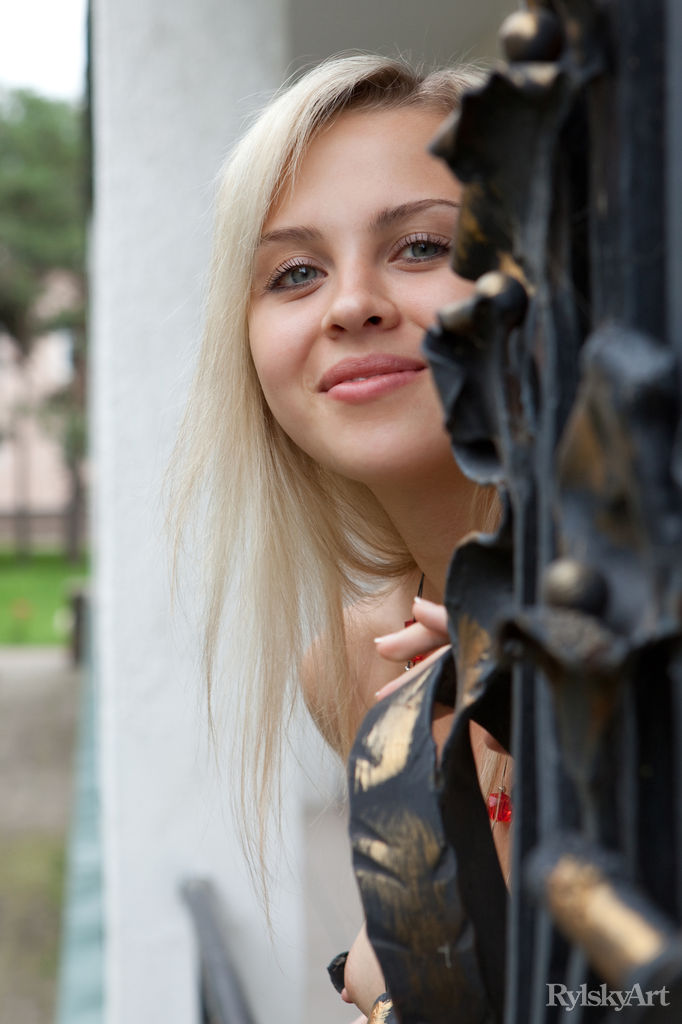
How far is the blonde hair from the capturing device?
1.11 meters

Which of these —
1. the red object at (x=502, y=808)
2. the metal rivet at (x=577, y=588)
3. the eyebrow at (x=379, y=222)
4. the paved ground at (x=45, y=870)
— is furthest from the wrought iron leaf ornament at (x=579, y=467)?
the paved ground at (x=45, y=870)

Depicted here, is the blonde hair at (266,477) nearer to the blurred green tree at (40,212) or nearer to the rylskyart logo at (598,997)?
the rylskyart logo at (598,997)

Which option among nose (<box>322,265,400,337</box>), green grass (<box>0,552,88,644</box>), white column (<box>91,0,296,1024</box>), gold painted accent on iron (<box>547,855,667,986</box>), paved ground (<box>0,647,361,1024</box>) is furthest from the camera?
green grass (<box>0,552,88,644</box>)

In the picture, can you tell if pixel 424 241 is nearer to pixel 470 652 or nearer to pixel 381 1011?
pixel 470 652

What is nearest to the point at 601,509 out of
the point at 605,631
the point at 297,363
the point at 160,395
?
the point at 605,631

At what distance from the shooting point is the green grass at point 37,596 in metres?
16.4

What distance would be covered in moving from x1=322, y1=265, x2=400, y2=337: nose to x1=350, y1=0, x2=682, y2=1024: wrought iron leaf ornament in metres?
0.36

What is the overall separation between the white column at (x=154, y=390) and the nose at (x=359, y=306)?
1.76 meters

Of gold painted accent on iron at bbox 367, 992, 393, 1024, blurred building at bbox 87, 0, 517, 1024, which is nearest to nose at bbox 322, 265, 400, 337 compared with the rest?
gold painted accent on iron at bbox 367, 992, 393, 1024

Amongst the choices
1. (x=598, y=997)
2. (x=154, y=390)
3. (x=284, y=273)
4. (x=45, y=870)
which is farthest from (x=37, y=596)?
(x=598, y=997)

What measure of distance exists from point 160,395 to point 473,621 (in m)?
2.25

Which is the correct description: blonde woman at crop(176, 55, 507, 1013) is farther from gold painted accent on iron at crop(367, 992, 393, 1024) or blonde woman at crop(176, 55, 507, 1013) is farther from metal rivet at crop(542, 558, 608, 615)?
metal rivet at crop(542, 558, 608, 615)

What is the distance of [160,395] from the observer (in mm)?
2770

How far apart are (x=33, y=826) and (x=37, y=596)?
15800 millimetres
